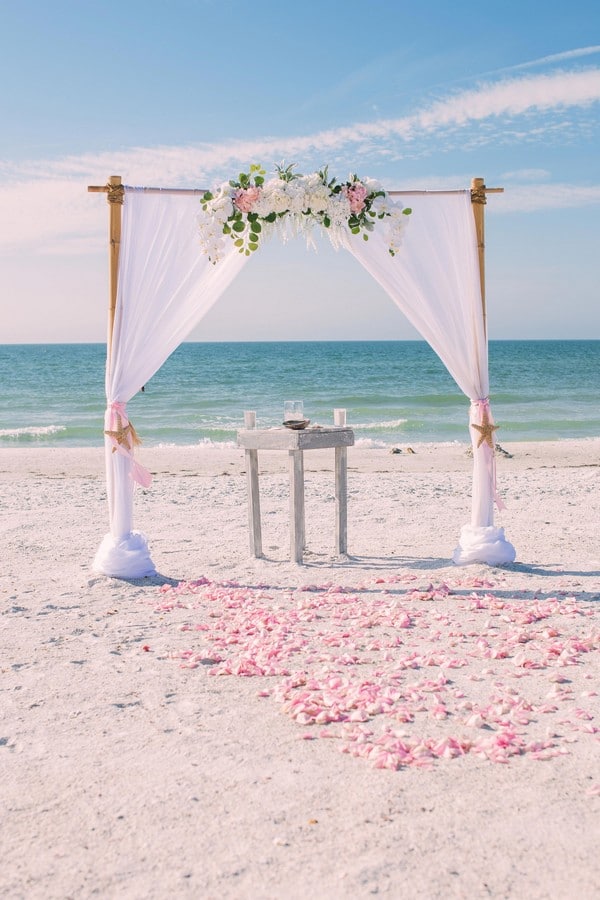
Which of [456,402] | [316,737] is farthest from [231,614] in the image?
[456,402]

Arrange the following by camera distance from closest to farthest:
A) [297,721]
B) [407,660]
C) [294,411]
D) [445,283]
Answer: [297,721], [407,660], [445,283], [294,411]

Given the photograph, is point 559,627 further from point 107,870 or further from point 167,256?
point 167,256

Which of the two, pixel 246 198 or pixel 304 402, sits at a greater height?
pixel 246 198

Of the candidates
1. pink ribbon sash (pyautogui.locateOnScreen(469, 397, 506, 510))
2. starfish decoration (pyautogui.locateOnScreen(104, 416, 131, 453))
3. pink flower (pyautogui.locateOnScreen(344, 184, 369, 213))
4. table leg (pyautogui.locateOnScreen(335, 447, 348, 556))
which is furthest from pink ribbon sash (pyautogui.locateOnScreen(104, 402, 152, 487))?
pink ribbon sash (pyautogui.locateOnScreen(469, 397, 506, 510))

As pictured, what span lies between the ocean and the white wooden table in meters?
9.63

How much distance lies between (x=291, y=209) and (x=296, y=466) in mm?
1895

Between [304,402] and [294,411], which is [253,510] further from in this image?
[304,402]

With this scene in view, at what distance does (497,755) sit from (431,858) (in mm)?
760

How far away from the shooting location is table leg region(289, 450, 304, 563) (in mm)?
6443

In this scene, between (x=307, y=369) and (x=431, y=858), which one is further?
(x=307, y=369)

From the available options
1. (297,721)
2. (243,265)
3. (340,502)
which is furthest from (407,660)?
(243,265)

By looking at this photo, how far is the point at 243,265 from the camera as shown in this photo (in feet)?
20.1

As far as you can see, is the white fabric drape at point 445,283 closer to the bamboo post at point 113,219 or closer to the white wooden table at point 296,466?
the white wooden table at point 296,466

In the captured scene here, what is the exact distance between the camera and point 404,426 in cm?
2100
